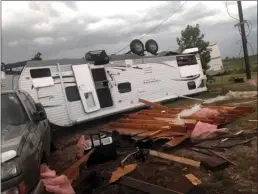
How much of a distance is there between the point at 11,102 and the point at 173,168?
347cm

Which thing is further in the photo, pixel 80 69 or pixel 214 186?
pixel 80 69

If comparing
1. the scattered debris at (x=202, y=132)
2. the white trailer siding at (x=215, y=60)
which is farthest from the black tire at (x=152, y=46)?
the white trailer siding at (x=215, y=60)

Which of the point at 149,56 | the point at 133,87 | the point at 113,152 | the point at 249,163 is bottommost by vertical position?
the point at 249,163

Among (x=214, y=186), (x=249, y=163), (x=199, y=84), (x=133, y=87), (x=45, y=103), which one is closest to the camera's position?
(x=214, y=186)

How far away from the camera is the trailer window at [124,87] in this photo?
13563 mm

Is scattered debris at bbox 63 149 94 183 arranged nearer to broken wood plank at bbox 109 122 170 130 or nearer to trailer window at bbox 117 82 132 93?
broken wood plank at bbox 109 122 170 130

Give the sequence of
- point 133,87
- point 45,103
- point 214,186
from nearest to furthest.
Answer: point 214,186 < point 45,103 < point 133,87

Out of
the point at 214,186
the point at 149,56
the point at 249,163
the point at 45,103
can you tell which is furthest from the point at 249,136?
the point at 149,56

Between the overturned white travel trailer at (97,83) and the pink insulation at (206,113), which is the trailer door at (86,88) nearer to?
the overturned white travel trailer at (97,83)

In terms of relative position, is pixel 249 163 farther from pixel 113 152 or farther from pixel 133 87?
pixel 133 87

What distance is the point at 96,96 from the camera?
12.5m

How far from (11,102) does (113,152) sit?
112 inches

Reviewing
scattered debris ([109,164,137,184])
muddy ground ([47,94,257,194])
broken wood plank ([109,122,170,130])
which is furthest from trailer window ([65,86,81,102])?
scattered debris ([109,164,137,184])

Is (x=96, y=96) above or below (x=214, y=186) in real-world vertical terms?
above
